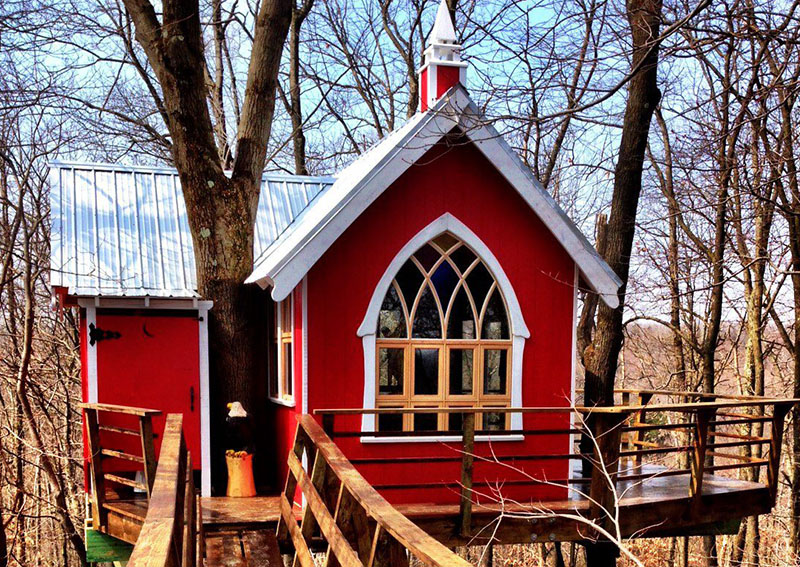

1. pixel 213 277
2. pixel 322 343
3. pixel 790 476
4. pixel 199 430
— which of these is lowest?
pixel 790 476

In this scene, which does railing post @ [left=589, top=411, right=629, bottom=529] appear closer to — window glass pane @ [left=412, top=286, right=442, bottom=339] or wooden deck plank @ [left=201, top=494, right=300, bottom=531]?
window glass pane @ [left=412, top=286, right=442, bottom=339]

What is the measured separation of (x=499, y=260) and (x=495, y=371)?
1197 millimetres

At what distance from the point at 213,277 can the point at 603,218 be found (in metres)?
7.78

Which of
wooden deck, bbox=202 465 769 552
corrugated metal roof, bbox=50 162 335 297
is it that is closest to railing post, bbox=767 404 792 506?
wooden deck, bbox=202 465 769 552

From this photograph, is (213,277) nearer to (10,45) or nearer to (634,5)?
(10,45)

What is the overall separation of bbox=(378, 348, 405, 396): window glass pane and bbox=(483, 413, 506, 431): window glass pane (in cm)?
101

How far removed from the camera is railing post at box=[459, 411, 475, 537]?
7.25 m

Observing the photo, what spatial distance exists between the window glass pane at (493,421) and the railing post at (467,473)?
144 cm

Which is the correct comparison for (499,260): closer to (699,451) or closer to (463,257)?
(463,257)

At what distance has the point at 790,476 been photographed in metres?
14.9

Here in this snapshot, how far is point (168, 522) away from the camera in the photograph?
3572 mm

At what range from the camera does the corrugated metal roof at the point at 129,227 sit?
942 cm

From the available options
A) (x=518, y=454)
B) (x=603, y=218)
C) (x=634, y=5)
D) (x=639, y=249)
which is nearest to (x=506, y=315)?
(x=518, y=454)

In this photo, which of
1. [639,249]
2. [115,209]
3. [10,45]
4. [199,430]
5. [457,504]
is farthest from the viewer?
[639,249]
